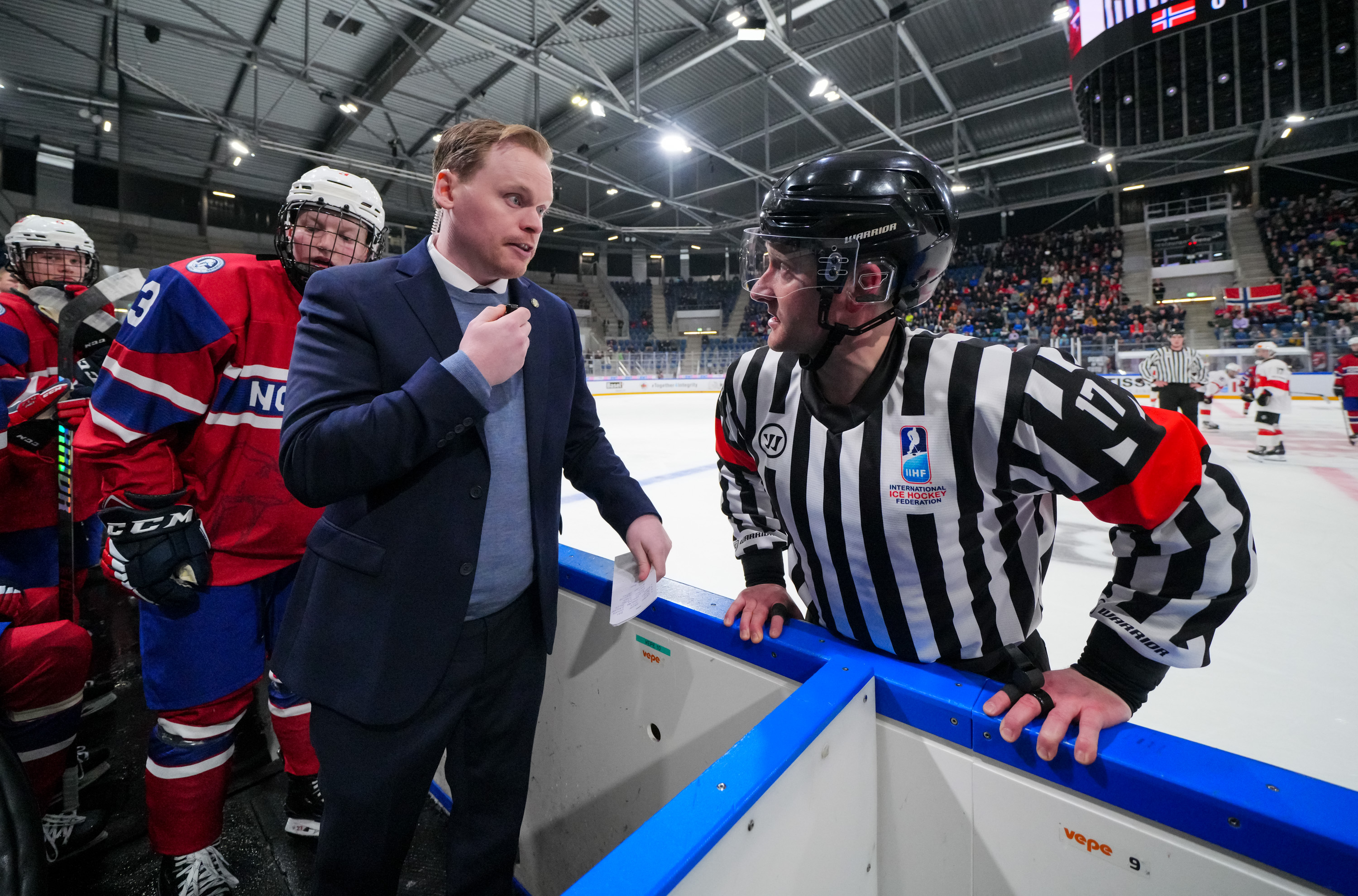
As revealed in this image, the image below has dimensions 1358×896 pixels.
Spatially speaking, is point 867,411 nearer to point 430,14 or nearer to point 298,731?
point 298,731

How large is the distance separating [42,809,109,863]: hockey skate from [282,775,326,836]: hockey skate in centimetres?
44

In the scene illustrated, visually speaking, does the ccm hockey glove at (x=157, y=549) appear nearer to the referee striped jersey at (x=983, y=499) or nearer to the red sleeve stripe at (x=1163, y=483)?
the referee striped jersey at (x=983, y=499)

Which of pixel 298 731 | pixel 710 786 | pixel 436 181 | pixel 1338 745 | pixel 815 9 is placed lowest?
pixel 1338 745

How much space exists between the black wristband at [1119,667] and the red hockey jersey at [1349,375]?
8.05 m

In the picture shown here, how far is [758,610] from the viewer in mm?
970

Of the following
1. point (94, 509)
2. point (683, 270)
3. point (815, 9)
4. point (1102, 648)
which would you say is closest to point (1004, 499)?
point (1102, 648)

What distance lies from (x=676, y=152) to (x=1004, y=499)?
47.0ft

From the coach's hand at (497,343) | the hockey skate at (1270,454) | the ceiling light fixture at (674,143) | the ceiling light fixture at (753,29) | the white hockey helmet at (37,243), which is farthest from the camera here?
the ceiling light fixture at (674,143)

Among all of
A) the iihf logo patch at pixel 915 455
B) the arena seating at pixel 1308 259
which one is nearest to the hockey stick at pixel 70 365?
the iihf logo patch at pixel 915 455

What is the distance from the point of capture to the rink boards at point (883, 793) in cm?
53

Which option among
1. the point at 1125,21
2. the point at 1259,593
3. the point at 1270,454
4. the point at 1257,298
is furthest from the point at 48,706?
the point at 1257,298

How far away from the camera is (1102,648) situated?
0.80m

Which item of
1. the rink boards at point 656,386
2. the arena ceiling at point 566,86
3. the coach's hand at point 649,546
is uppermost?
the arena ceiling at point 566,86

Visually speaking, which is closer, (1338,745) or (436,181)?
(436,181)
